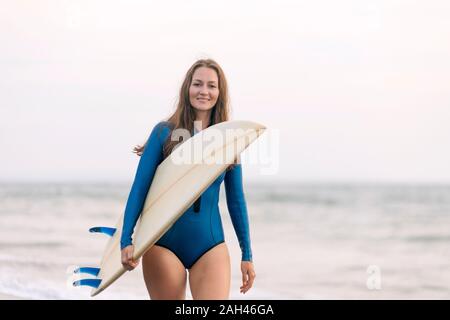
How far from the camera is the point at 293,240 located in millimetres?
14148

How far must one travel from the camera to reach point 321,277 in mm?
10461

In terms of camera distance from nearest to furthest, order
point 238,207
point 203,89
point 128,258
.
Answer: point 128,258
point 203,89
point 238,207

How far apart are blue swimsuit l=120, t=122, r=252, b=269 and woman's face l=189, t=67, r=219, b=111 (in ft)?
0.53

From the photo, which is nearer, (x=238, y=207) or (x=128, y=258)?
(x=128, y=258)

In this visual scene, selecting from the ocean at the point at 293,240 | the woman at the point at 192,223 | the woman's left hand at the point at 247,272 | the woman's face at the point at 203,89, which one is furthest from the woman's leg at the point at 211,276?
the ocean at the point at 293,240

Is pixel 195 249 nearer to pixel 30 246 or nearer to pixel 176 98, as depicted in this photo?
pixel 176 98

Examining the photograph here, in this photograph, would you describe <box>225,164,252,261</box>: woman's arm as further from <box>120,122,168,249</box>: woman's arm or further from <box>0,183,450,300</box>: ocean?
<box>0,183,450,300</box>: ocean

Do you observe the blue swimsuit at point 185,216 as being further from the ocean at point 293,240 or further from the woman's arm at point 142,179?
the ocean at point 293,240

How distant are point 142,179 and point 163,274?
391mm

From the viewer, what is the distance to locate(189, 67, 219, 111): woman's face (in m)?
2.82

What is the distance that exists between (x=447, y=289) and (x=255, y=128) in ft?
28.0

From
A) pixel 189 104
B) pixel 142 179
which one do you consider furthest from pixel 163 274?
pixel 189 104

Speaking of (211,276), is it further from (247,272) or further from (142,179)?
(142,179)
